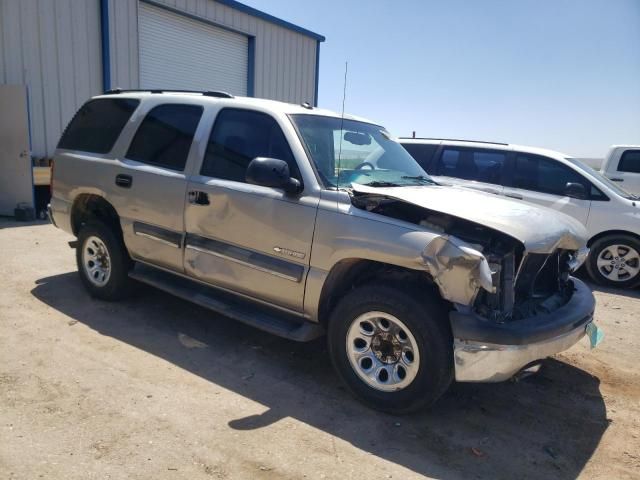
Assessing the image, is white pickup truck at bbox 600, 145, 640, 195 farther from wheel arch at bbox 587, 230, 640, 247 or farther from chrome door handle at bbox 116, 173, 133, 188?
chrome door handle at bbox 116, 173, 133, 188

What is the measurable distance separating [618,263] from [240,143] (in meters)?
5.85

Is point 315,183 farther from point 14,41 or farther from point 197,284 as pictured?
point 14,41

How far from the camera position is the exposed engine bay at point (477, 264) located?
9.72 feet

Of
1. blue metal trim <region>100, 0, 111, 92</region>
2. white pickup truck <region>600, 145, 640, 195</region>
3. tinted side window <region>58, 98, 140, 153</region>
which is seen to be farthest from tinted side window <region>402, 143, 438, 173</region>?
blue metal trim <region>100, 0, 111, 92</region>

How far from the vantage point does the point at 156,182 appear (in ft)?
14.6

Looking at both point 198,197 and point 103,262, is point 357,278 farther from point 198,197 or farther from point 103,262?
point 103,262

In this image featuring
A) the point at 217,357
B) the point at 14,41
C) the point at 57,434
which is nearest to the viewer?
the point at 57,434

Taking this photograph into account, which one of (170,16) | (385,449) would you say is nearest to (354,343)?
(385,449)

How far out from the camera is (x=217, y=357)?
13.5 ft

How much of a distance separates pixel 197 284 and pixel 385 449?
2.24 m

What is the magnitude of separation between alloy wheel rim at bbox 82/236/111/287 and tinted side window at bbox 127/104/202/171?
98cm

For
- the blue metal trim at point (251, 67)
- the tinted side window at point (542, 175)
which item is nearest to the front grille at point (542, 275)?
the tinted side window at point (542, 175)

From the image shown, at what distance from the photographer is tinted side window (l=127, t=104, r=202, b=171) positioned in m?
4.42

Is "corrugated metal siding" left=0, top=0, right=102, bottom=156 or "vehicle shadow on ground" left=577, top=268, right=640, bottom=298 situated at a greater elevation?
"corrugated metal siding" left=0, top=0, right=102, bottom=156
